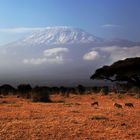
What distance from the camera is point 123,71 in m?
18.2

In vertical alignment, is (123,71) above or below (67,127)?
above

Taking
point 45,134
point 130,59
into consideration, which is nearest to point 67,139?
point 45,134

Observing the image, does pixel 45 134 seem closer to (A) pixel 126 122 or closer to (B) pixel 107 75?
(B) pixel 107 75

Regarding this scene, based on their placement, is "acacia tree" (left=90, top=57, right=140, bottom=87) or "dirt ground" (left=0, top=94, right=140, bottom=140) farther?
"acacia tree" (left=90, top=57, right=140, bottom=87)

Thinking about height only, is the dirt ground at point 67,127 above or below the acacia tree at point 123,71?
below

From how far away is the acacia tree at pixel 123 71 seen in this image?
18.2m

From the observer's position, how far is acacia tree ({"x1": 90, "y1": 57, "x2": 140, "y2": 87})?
18.2 metres

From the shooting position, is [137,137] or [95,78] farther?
[95,78]

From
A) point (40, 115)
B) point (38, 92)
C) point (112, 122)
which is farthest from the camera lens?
point (38, 92)

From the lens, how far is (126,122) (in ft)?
66.9

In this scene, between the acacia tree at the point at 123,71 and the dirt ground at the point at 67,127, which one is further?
the acacia tree at the point at 123,71

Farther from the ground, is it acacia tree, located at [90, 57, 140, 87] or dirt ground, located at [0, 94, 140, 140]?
acacia tree, located at [90, 57, 140, 87]

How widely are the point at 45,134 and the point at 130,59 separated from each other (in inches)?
196

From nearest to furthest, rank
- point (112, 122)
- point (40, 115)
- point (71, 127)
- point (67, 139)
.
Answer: point (67, 139) < point (71, 127) < point (112, 122) < point (40, 115)
